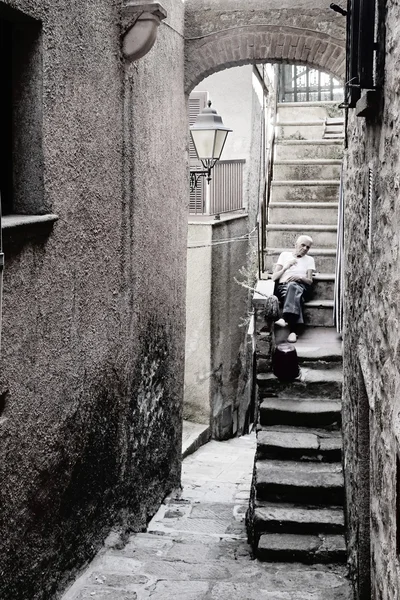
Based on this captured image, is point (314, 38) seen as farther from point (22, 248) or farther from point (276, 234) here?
point (22, 248)

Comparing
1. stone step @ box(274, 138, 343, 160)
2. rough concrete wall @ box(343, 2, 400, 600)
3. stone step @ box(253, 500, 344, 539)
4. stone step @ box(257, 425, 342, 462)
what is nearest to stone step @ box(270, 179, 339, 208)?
stone step @ box(274, 138, 343, 160)

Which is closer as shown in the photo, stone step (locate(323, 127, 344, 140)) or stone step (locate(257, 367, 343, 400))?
stone step (locate(257, 367, 343, 400))

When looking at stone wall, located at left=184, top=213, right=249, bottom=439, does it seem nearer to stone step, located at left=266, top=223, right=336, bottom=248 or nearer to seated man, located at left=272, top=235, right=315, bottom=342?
stone step, located at left=266, top=223, right=336, bottom=248

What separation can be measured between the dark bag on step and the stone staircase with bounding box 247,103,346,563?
0.28ft

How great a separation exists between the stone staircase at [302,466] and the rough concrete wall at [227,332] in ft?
13.9

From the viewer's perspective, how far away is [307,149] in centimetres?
1334

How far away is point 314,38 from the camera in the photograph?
820 centimetres

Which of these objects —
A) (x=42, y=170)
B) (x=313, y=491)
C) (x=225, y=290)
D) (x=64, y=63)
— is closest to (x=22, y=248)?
(x=42, y=170)

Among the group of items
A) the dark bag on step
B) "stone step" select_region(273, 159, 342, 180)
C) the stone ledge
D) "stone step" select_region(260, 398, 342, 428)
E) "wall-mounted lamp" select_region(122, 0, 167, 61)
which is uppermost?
"wall-mounted lamp" select_region(122, 0, 167, 61)

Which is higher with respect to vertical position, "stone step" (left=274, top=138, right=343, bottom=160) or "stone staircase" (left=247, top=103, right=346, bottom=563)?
"stone step" (left=274, top=138, right=343, bottom=160)

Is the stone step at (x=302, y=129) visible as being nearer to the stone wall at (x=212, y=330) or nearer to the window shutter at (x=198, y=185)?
the window shutter at (x=198, y=185)

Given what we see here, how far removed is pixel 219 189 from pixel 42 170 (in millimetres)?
8989

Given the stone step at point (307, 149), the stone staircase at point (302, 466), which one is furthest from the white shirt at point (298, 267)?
the stone step at point (307, 149)

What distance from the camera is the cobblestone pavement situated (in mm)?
5551
